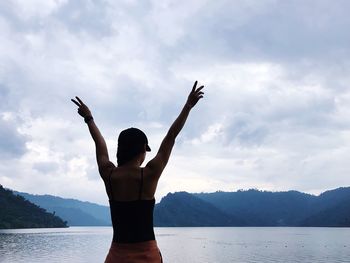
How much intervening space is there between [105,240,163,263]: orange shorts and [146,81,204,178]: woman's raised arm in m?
0.54

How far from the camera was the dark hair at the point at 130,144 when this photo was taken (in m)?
3.67

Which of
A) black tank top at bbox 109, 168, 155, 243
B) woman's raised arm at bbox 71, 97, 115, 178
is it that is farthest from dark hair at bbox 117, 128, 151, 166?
black tank top at bbox 109, 168, 155, 243

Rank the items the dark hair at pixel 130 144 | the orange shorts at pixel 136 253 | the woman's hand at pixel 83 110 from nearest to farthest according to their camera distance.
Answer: the orange shorts at pixel 136 253
the dark hair at pixel 130 144
the woman's hand at pixel 83 110

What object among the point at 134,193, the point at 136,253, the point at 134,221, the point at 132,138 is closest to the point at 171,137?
the point at 132,138

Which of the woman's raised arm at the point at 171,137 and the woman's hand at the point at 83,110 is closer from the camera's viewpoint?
the woman's raised arm at the point at 171,137

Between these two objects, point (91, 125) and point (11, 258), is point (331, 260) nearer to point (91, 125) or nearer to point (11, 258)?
point (11, 258)

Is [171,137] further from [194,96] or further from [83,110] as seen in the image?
[83,110]

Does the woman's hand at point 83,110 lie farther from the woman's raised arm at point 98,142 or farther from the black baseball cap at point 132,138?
the black baseball cap at point 132,138

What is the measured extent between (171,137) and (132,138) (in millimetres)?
324

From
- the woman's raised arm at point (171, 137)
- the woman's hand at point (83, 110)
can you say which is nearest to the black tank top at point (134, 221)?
the woman's raised arm at point (171, 137)

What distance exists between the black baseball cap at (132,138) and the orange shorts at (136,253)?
78 cm

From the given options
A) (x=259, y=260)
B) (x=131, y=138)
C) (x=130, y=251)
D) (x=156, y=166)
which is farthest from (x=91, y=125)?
(x=259, y=260)

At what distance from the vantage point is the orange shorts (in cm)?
340

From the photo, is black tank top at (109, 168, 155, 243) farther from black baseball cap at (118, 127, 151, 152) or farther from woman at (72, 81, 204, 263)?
black baseball cap at (118, 127, 151, 152)
